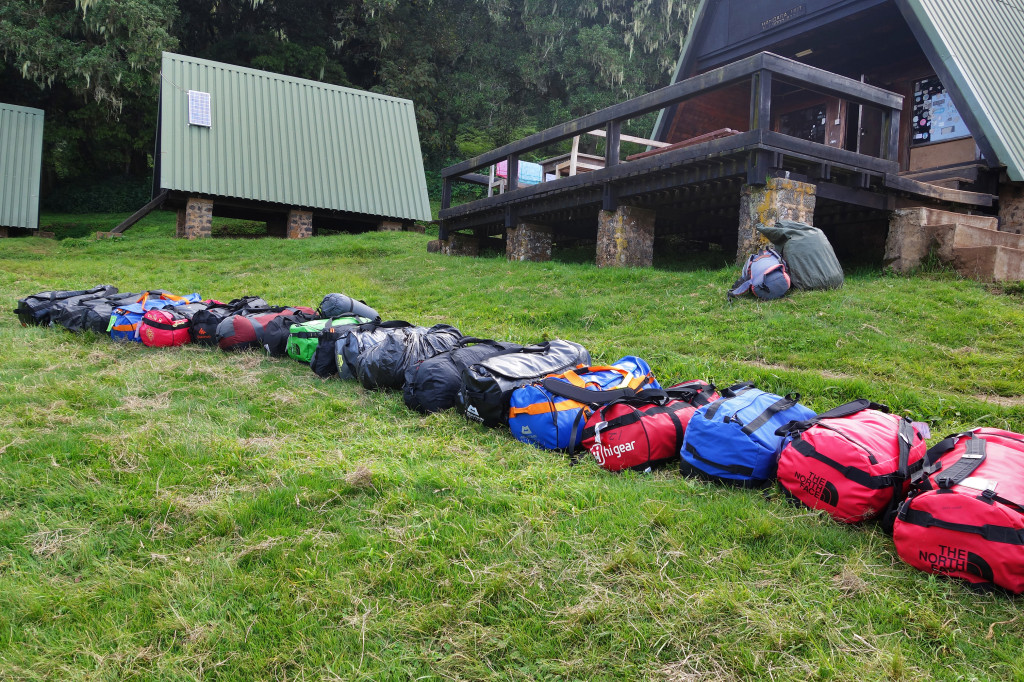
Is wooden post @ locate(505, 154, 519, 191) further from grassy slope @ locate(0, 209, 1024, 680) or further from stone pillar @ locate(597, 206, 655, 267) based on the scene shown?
grassy slope @ locate(0, 209, 1024, 680)

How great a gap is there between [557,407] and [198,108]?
18.4m

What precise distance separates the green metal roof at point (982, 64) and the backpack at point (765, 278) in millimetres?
4980

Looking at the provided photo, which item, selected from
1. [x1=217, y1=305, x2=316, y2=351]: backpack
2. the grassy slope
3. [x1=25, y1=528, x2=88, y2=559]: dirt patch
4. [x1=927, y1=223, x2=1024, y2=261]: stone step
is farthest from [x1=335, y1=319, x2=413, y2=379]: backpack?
[x1=927, y1=223, x2=1024, y2=261]: stone step

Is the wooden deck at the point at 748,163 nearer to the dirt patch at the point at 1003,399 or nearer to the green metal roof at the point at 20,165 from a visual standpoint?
the dirt patch at the point at 1003,399

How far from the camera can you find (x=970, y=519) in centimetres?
272

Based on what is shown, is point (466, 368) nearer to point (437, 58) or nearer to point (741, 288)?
point (741, 288)

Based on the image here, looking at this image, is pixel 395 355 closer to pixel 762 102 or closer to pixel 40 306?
pixel 40 306

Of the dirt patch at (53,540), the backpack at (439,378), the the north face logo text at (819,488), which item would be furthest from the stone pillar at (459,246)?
the the north face logo text at (819,488)

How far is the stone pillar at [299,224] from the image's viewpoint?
19.3m

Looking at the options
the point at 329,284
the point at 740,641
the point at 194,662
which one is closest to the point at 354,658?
the point at 194,662

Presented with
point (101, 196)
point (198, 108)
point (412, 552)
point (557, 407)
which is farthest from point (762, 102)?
point (101, 196)

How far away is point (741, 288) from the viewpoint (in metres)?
7.82

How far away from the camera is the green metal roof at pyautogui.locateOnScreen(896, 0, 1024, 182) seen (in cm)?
1005

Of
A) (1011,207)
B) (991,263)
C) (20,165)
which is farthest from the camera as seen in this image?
(20,165)
